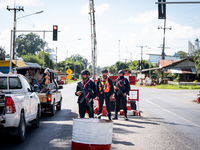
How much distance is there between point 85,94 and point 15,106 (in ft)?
7.03

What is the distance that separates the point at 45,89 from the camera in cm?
1369

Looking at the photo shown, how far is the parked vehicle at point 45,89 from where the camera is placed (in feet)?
41.5

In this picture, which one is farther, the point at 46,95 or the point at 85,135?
the point at 46,95

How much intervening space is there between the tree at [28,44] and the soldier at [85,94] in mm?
120818

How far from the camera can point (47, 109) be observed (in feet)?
43.5

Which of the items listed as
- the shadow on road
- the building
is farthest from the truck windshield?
the building

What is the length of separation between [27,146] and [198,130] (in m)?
5.33

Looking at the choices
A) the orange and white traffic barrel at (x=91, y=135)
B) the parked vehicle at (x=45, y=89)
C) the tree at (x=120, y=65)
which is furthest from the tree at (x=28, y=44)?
the orange and white traffic barrel at (x=91, y=135)

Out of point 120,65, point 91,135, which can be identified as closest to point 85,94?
point 91,135

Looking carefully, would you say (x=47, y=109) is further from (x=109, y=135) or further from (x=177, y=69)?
(x=177, y=69)

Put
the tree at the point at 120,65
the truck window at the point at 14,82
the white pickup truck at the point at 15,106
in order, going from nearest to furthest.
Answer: the white pickup truck at the point at 15,106, the truck window at the point at 14,82, the tree at the point at 120,65

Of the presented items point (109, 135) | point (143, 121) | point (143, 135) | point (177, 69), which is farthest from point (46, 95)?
point (177, 69)

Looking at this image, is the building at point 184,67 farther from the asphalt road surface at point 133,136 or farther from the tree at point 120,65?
the tree at point 120,65

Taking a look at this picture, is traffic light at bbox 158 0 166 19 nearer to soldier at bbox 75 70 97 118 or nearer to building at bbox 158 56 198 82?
soldier at bbox 75 70 97 118
